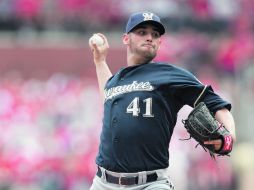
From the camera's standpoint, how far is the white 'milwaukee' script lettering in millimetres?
5395

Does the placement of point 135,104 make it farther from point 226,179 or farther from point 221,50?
point 221,50

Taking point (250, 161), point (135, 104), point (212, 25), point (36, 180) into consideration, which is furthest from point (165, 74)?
point (212, 25)

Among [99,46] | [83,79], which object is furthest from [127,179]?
[83,79]

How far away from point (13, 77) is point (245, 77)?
13.8 ft

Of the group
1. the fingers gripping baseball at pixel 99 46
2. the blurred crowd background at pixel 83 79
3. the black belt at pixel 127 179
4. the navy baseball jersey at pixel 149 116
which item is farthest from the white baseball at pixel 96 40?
the blurred crowd background at pixel 83 79

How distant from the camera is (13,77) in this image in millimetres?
14320

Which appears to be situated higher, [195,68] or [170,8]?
[170,8]

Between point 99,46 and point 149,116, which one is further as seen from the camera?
point 99,46

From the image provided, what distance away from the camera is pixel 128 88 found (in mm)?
5484

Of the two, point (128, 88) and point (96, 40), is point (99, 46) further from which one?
point (128, 88)

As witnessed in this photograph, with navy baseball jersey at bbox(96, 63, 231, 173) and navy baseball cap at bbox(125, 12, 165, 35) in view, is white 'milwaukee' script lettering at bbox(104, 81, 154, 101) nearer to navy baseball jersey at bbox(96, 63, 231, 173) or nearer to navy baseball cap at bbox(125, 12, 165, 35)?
navy baseball jersey at bbox(96, 63, 231, 173)

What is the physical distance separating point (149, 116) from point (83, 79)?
9.04 metres

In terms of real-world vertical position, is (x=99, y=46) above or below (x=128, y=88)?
above

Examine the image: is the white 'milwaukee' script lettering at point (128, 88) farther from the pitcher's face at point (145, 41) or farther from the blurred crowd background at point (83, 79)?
the blurred crowd background at point (83, 79)
